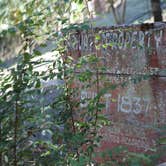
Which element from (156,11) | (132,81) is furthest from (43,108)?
(156,11)

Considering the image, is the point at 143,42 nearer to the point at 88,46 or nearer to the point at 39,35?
the point at 88,46

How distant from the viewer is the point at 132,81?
4.10 metres

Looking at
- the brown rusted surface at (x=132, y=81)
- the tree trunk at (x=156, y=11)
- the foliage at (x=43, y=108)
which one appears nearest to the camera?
the foliage at (x=43, y=108)

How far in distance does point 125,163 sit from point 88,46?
1824 millimetres

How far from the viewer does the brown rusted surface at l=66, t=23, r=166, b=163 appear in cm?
407

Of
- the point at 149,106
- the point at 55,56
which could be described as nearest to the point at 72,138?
the point at 55,56

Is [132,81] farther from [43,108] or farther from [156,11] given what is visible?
[156,11]

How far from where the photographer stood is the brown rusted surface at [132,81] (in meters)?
4.07

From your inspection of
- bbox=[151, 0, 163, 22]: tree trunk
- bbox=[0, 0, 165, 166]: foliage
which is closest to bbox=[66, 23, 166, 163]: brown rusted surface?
bbox=[0, 0, 165, 166]: foliage

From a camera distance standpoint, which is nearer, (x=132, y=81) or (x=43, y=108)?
(x=43, y=108)

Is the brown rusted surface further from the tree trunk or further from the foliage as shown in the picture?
the tree trunk

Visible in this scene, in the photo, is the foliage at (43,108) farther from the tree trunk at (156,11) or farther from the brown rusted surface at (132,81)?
the tree trunk at (156,11)

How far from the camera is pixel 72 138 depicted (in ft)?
9.45

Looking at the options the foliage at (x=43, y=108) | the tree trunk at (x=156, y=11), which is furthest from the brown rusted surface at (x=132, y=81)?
the tree trunk at (x=156, y=11)
